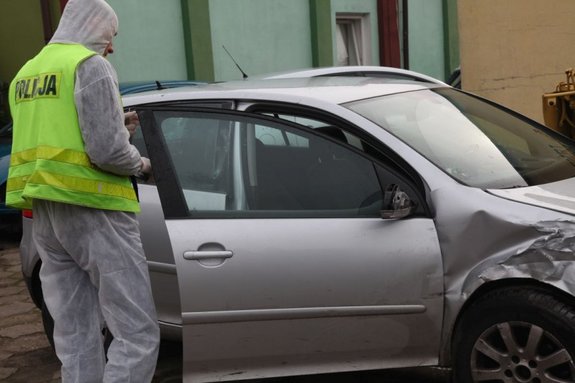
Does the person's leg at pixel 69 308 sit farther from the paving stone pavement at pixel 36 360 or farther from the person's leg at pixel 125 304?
the paving stone pavement at pixel 36 360

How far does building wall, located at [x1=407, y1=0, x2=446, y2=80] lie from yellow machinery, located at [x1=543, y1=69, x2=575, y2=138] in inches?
360

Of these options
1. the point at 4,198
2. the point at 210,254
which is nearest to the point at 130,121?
the point at 210,254

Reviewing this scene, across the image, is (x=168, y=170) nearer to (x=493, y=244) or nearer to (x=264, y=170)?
(x=264, y=170)

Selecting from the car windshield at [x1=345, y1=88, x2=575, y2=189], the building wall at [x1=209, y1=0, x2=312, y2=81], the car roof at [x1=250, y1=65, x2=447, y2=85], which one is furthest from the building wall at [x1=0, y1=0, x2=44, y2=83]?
the car windshield at [x1=345, y1=88, x2=575, y2=189]

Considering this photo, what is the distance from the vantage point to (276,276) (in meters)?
3.08

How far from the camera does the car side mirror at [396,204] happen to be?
300 cm

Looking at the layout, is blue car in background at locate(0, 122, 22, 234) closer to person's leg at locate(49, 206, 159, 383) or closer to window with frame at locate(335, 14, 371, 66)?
person's leg at locate(49, 206, 159, 383)

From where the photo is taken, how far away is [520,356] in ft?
9.32

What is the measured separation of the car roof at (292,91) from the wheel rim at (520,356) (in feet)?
3.96

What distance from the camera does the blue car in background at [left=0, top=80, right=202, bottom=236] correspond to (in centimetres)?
715

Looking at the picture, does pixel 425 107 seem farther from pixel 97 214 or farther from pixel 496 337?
pixel 97 214

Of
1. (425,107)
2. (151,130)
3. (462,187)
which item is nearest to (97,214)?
(151,130)

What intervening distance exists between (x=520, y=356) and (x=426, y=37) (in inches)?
482

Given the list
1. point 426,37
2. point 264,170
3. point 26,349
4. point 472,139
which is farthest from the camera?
point 426,37
